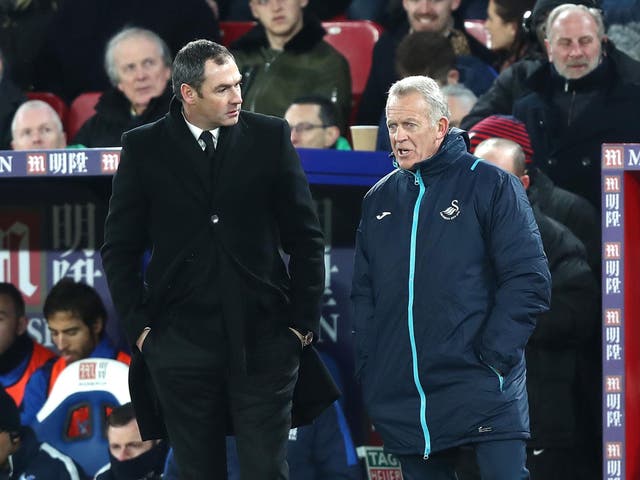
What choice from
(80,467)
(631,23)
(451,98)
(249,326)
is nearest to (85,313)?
(80,467)

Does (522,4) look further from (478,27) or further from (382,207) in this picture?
(382,207)

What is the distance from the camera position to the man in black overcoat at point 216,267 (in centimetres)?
493

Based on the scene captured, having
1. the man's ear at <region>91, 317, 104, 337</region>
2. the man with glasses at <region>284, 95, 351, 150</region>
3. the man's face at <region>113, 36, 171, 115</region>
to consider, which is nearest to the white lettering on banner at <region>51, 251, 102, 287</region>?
the man's ear at <region>91, 317, 104, 337</region>

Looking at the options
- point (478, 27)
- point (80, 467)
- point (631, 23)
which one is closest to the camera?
point (80, 467)

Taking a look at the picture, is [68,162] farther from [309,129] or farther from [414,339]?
[414,339]

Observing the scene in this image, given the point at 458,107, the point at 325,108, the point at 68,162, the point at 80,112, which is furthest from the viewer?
the point at 80,112

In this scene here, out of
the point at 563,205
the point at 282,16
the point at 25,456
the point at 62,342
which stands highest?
the point at 282,16

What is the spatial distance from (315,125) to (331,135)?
0.30ft

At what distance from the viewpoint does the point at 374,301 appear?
5.07 metres

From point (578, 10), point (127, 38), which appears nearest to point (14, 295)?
point (127, 38)

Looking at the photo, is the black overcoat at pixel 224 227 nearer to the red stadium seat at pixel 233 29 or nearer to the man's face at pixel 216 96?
the man's face at pixel 216 96

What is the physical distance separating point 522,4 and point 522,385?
3.38 meters

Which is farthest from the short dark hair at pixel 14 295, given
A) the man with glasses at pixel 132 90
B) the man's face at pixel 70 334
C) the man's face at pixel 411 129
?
the man's face at pixel 411 129

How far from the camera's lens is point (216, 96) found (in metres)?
4.96
